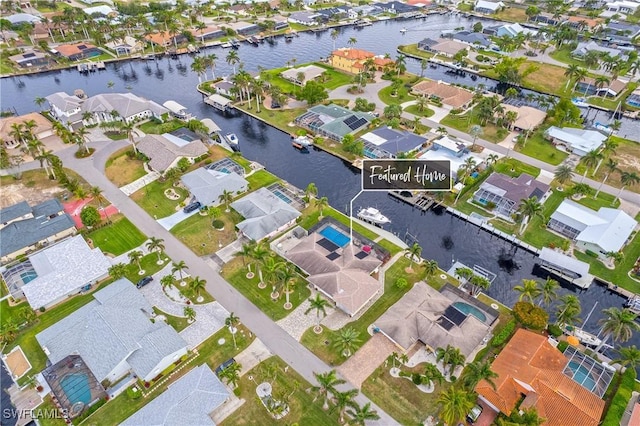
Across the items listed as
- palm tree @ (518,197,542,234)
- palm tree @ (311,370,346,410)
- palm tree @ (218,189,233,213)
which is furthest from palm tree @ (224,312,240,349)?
palm tree @ (518,197,542,234)

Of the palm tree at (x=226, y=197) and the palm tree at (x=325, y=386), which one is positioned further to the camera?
the palm tree at (x=226, y=197)

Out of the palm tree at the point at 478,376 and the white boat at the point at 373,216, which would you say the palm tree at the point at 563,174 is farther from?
the palm tree at the point at 478,376

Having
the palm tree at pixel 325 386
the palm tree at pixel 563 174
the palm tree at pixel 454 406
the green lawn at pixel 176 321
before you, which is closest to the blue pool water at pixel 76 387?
the green lawn at pixel 176 321

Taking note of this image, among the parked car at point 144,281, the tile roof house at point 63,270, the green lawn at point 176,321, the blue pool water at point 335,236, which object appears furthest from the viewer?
the blue pool water at point 335,236

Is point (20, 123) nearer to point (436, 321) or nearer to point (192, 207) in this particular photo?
point (192, 207)

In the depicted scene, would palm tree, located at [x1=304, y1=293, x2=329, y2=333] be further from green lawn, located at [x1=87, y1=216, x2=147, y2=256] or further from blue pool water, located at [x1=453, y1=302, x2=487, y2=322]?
green lawn, located at [x1=87, y1=216, x2=147, y2=256]

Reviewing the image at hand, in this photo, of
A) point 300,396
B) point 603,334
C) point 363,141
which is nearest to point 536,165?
point 363,141
